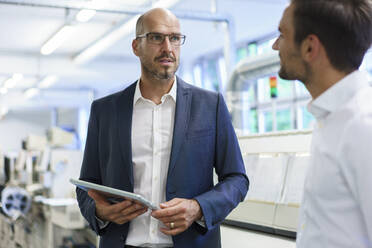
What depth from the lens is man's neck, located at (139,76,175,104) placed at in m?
1.74

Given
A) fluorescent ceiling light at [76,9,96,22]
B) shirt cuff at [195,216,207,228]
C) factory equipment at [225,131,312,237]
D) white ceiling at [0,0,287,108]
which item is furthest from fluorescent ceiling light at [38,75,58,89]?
shirt cuff at [195,216,207,228]

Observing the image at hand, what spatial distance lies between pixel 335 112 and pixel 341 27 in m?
0.19

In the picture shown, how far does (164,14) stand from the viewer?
5.66ft

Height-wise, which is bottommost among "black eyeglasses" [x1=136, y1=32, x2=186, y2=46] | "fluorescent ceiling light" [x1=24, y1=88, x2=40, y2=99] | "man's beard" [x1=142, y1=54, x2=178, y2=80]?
"man's beard" [x1=142, y1=54, x2=178, y2=80]

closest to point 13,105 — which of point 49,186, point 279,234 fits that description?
point 49,186

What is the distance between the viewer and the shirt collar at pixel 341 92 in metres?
1.05

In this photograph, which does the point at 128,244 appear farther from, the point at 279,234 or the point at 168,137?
the point at 279,234

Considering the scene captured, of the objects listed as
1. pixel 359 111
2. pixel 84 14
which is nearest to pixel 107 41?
pixel 84 14

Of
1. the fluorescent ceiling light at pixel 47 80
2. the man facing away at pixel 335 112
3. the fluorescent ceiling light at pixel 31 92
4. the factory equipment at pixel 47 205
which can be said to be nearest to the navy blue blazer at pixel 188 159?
the man facing away at pixel 335 112

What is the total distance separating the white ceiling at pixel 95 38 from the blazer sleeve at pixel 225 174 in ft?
14.5

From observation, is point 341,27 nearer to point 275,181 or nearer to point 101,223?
point 101,223

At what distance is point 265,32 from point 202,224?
26.8ft

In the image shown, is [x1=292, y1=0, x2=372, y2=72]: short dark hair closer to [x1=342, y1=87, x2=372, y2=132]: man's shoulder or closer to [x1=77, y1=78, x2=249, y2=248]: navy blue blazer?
[x1=342, y1=87, x2=372, y2=132]: man's shoulder

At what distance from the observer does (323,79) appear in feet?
3.62
